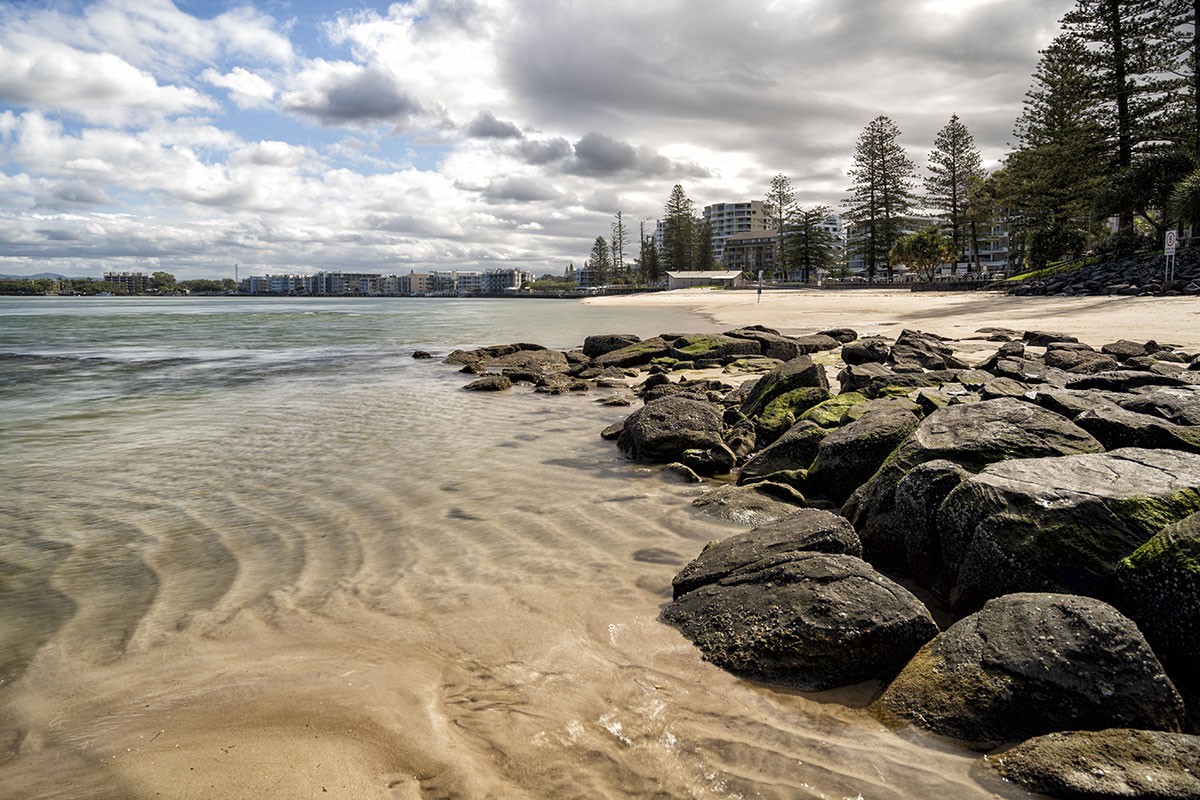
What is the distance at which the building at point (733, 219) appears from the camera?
190000 millimetres

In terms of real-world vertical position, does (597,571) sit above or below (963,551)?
below

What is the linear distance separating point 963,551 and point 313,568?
4.63m

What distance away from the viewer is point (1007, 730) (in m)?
2.93

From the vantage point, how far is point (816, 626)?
352 cm

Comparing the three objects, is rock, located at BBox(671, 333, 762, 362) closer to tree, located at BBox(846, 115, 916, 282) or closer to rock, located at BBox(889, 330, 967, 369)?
rock, located at BBox(889, 330, 967, 369)

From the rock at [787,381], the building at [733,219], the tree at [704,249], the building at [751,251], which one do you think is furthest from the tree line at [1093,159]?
the building at [733,219]

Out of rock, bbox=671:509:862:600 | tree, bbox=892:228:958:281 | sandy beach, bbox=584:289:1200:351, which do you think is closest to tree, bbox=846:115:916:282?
tree, bbox=892:228:958:281

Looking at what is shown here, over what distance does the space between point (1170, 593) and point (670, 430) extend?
5368 millimetres

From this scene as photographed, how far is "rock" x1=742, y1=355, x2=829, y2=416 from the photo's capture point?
30.6ft

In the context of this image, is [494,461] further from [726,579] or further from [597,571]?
[726,579]

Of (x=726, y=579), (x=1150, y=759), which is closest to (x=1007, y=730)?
(x=1150, y=759)

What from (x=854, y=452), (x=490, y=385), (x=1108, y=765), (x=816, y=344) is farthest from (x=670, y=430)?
(x=816, y=344)

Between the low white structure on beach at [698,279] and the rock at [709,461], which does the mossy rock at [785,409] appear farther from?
the low white structure on beach at [698,279]

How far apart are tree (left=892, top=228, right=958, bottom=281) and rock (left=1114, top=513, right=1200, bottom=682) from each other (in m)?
73.2
